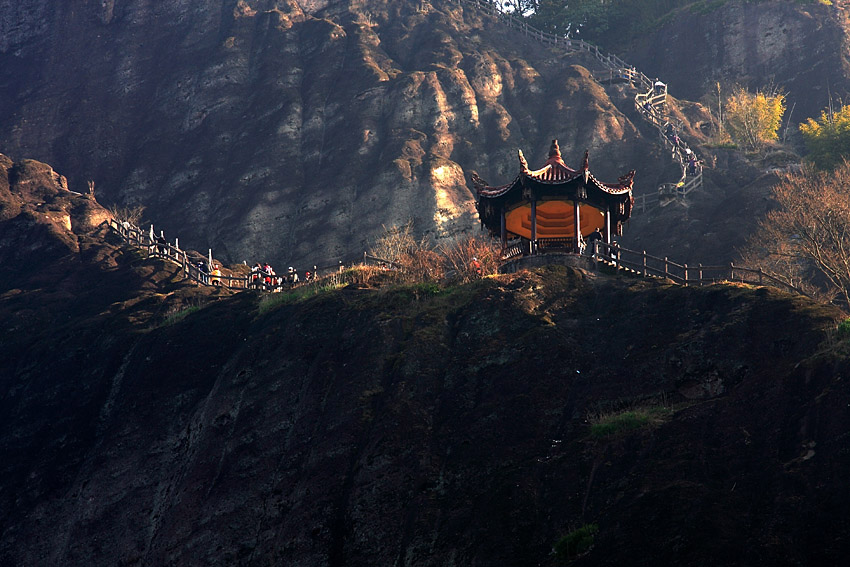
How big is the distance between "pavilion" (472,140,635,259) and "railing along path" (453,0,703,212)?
987 inches

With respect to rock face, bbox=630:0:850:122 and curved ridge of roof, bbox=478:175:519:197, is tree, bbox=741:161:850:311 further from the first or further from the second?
rock face, bbox=630:0:850:122

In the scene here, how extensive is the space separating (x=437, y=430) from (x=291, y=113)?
6073 cm

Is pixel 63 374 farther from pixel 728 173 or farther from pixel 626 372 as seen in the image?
pixel 728 173

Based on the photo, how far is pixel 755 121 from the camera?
81.5 metres

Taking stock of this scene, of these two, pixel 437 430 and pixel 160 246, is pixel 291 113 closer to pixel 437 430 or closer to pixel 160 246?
pixel 160 246

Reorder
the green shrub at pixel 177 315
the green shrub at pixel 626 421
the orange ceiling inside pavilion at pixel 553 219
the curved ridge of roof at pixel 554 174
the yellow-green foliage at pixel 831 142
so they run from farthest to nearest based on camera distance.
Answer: the yellow-green foliage at pixel 831 142 < the green shrub at pixel 177 315 < the orange ceiling inside pavilion at pixel 553 219 < the curved ridge of roof at pixel 554 174 < the green shrub at pixel 626 421

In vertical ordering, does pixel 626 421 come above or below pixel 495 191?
below

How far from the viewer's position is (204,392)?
140ft

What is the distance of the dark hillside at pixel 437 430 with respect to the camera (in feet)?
84.7

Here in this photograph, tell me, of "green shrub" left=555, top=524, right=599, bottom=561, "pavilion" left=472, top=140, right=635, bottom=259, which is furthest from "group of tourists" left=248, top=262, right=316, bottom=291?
"green shrub" left=555, top=524, right=599, bottom=561

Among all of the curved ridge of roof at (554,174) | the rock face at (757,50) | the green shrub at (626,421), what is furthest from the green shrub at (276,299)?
the rock face at (757,50)

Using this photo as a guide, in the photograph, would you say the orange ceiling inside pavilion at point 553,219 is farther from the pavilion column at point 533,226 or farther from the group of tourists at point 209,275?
the group of tourists at point 209,275

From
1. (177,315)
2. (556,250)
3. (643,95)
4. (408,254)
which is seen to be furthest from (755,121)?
(177,315)

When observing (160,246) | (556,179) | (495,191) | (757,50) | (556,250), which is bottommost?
(160,246)
